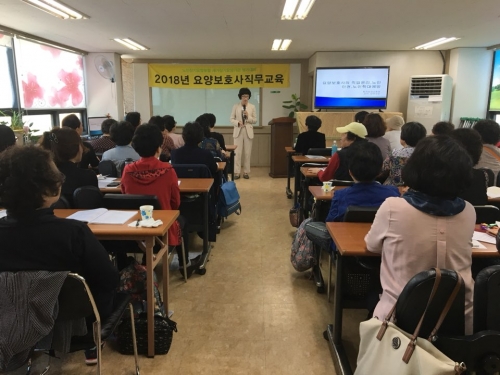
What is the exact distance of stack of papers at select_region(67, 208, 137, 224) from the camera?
2.08 metres

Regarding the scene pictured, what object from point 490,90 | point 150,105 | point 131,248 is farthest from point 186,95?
point 131,248

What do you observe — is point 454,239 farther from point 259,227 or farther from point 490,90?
point 490,90

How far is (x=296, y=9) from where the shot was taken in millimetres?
4324

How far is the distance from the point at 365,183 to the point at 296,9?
2.80 m

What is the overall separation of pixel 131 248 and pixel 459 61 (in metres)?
7.28

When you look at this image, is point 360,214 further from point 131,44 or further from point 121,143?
point 131,44

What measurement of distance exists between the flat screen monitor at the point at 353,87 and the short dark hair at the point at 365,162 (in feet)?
18.3

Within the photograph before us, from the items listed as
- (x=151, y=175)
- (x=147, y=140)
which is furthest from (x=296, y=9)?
(x=151, y=175)

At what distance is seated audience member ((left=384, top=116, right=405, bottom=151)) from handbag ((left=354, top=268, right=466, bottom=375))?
148 inches

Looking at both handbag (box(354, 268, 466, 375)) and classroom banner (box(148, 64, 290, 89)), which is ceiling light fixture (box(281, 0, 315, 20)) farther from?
classroom banner (box(148, 64, 290, 89))

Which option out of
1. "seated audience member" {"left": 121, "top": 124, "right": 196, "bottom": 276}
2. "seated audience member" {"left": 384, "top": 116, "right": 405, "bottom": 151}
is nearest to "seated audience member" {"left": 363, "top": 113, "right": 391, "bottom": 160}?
"seated audience member" {"left": 384, "top": 116, "right": 405, "bottom": 151}

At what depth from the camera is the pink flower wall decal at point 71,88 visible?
22.7ft

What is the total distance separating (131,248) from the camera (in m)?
2.54

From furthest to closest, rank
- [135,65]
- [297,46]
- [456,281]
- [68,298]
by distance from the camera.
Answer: [135,65], [297,46], [68,298], [456,281]
